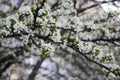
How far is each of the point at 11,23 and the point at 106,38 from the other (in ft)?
5.64

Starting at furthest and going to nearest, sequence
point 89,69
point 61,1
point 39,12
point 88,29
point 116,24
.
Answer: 1. point 89,69
2. point 116,24
3. point 88,29
4. point 61,1
5. point 39,12

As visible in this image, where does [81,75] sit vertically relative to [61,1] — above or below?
below

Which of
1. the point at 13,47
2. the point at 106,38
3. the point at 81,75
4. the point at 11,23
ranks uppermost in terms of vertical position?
the point at 11,23

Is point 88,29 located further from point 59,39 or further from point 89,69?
point 89,69

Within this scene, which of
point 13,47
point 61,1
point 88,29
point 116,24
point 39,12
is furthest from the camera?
point 13,47

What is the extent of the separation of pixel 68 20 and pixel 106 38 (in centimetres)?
63

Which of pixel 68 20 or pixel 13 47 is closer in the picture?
pixel 68 20

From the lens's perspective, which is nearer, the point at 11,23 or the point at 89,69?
the point at 11,23

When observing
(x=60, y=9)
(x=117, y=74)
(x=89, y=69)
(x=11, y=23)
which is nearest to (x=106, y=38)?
(x=60, y=9)

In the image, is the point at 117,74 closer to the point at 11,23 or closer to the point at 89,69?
the point at 11,23

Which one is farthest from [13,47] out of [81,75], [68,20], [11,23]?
[81,75]

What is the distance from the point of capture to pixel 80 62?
889 cm

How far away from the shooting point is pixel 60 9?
15.3 feet

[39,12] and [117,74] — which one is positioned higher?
[39,12]
